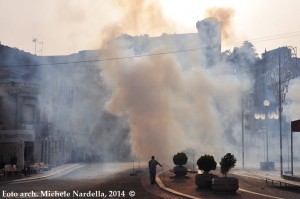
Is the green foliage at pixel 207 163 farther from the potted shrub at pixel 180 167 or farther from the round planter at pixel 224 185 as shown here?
the potted shrub at pixel 180 167

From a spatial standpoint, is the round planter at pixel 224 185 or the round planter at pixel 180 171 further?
the round planter at pixel 180 171

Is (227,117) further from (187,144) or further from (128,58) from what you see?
(128,58)

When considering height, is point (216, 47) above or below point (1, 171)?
above

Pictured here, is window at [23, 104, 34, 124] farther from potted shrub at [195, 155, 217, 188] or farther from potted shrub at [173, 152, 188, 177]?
potted shrub at [195, 155, 217, 188]

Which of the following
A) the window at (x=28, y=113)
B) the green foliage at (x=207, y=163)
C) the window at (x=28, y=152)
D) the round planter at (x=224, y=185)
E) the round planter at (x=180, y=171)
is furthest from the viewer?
the window at (x=28, y=113)

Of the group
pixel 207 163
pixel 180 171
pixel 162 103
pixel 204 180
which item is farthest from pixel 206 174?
pixel 162 103

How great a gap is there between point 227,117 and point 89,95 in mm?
18560

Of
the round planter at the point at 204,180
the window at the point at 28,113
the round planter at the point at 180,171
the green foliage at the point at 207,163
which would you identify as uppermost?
the window at the point at 28,113

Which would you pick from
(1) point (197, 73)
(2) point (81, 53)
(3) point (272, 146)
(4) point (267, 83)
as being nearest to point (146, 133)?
(1) point (197, 73)

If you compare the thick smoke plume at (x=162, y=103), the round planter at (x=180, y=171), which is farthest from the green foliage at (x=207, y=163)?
the thick smoke plume at (x=162, y=103)

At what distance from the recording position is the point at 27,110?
1307 inches

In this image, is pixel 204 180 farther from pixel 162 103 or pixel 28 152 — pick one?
pixel 162 103

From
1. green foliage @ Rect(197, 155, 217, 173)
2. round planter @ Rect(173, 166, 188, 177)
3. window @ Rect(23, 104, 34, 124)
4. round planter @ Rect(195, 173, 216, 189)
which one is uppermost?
window @ Rect(23, 104, 34, 124)

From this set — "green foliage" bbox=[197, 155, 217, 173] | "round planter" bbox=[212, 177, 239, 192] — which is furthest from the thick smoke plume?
"round planter" bbox=[212, 177, 239, 192]
